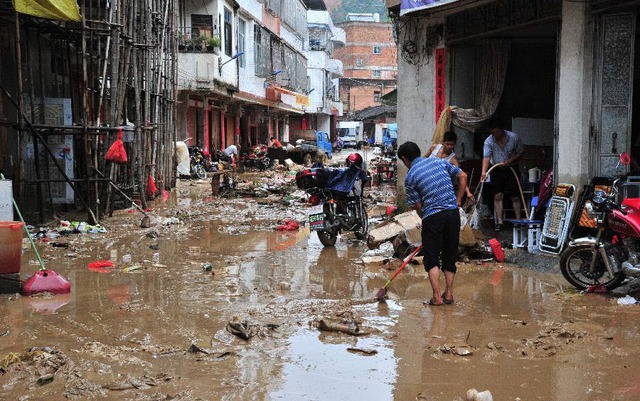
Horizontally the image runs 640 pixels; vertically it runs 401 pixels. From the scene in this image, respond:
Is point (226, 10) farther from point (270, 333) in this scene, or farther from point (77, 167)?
point (270, 333)

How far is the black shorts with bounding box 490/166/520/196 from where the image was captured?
10023mm

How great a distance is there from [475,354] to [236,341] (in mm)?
1781

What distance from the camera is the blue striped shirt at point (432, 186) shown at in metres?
6.39

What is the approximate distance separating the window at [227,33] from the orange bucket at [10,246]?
78.5ft

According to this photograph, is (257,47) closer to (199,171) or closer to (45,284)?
(199,171)

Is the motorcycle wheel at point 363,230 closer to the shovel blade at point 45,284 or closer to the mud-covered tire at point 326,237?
the mud-covered tire at point 326,237

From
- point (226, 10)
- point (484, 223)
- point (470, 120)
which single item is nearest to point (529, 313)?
point (484, 223)

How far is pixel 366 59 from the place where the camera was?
281 feet

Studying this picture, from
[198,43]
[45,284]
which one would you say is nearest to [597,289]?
[45,284]

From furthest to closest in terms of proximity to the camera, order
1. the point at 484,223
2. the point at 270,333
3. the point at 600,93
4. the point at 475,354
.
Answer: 1. the point at 484,223
2. the point at 600,93
3. the point at 270,333
4. the point at 475,354

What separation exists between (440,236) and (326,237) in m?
3.83

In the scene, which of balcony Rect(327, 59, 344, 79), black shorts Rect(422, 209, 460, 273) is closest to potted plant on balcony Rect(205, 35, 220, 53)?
black shorts Rect(422, 209, 460, 273)

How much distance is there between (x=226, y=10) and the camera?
99.1ft

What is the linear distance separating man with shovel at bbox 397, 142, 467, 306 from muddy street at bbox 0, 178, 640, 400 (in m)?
0.34
